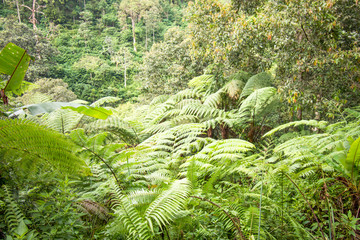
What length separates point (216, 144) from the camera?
1808mm

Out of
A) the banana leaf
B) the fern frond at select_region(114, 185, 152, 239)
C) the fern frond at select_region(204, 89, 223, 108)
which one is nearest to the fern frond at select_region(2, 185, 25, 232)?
the fern frond at select_region(114, 185, 152, 239)

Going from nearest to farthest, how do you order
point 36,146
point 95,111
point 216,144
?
point 36,146, point 95,111, point 216,144

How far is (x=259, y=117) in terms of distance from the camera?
2957mm

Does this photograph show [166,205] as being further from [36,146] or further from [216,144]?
[216,144]

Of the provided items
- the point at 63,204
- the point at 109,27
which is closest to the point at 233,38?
the point at 63,204

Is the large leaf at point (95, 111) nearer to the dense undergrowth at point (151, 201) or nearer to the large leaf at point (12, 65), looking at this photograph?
the dense undergrowth at point (151, 201)

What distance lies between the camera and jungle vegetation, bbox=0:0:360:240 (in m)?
0.95

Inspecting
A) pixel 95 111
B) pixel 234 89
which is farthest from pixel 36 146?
pixel 234 89

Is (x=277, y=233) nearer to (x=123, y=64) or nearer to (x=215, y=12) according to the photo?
(x=215, y=12)

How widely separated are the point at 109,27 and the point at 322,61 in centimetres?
3869

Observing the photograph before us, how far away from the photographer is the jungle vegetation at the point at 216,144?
0.95 meters

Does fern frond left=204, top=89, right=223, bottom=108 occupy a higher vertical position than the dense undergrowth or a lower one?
lower

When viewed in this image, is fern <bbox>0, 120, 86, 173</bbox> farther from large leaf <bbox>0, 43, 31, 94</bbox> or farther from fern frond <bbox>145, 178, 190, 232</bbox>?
large leaf <bbox>0, 43, 31, 94</bbox>

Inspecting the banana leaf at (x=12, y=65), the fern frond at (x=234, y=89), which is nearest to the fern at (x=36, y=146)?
the banana leaf at (x=12, y=65)
